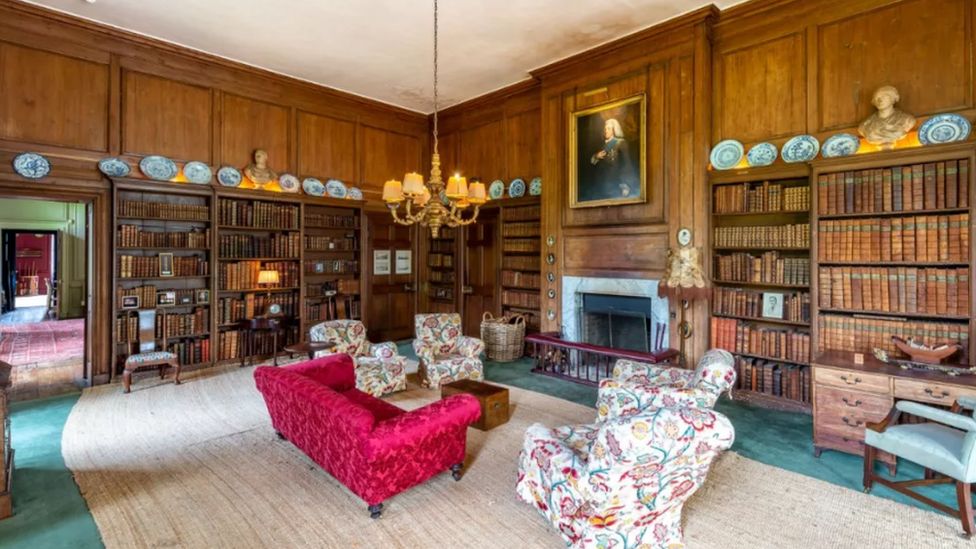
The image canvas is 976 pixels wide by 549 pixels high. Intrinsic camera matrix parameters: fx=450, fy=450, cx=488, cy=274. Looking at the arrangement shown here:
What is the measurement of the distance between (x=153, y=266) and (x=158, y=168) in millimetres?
1247

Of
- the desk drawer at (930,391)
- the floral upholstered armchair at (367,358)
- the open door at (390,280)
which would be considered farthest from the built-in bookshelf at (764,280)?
the open door at (390,280)

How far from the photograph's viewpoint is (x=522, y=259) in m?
7.19

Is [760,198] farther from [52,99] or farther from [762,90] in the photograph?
[52,99]

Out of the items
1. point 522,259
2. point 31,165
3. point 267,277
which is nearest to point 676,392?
point 522,259

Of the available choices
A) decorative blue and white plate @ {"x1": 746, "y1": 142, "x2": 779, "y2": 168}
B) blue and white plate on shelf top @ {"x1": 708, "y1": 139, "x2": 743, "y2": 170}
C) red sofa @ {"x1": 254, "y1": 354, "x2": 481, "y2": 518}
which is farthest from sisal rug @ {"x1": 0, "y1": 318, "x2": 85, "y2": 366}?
decorative blue and white plate @ {"x1": 746, "y1": 142, "x2": 779, "y2": 168}

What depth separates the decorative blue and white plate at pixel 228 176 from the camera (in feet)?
20.4

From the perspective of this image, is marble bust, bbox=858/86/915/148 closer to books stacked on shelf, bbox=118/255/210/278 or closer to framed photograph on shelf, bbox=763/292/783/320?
framed photograph on shelf, bbox=763/292/783/320

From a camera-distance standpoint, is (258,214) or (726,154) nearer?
(726,154)

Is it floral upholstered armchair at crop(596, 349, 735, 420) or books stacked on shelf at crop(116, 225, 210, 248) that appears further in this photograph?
books stacked on shelf at crop(116, 225, 210, 248)

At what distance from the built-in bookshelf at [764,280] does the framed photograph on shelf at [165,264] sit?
6701 mm

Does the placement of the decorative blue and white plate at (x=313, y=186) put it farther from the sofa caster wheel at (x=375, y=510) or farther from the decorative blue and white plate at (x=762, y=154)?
the decorative blue and white plate at (x=762, y=154)

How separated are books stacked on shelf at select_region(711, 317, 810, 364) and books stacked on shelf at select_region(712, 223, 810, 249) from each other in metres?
0.84

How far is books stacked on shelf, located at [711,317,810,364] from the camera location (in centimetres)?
446

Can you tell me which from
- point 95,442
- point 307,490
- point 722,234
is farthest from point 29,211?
point 722,234
